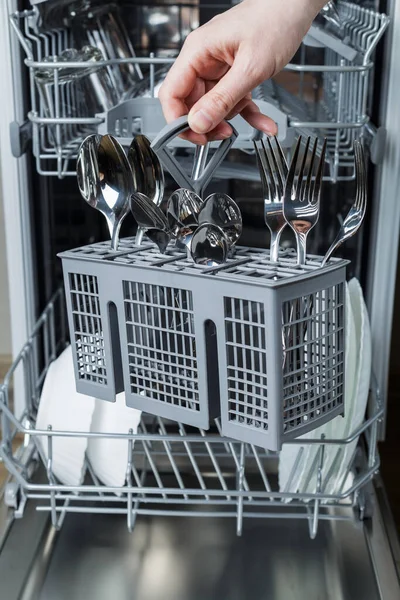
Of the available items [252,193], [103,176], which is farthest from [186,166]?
[103,176]

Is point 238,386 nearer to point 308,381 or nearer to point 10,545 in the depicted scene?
point 308,381

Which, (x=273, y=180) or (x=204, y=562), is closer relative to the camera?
(x=273, y=180)

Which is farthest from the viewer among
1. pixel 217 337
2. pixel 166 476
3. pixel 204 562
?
pixel 166 476

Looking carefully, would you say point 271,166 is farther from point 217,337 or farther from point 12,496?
point 12,496

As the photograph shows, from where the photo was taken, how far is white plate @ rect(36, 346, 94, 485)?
912 mm

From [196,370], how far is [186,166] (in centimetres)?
48

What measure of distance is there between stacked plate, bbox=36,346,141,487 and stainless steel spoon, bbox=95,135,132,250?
0.32m

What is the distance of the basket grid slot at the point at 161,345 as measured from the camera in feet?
2.00

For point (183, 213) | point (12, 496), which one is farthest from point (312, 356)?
point (12, 496)

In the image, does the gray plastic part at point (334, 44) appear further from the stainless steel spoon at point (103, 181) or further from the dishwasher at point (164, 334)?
the stainless steel spoon at point (103, 181)

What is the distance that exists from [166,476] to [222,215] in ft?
1.73

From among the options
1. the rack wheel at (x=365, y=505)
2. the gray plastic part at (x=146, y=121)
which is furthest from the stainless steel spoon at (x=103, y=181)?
the rack wheel at (x=365, y=505)

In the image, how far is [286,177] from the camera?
24.5 inches

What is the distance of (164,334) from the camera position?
64 centimetres
